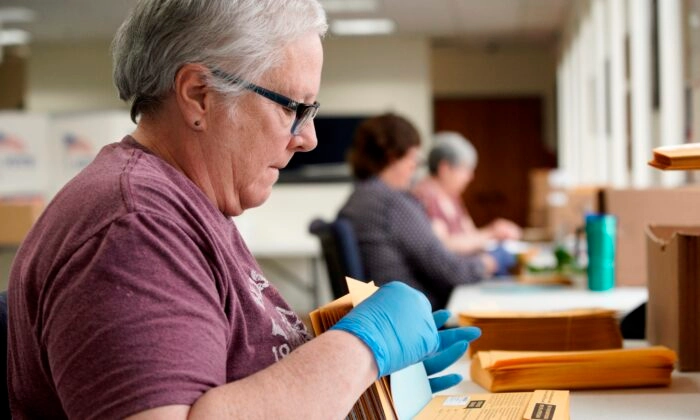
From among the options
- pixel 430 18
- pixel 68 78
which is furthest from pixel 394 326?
pixel 68 78

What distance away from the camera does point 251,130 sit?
1.09 m

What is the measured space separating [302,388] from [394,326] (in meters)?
0.17

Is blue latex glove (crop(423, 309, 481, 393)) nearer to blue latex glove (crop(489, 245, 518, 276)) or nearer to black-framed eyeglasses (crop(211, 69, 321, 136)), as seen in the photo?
black-framed eyeglasses (crop(211, 69, 321, 136))

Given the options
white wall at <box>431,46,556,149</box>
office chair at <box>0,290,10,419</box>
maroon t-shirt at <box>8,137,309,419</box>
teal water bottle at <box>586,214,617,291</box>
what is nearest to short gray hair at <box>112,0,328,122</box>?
maroon t-shirt at <box>8,137,309,419</box>

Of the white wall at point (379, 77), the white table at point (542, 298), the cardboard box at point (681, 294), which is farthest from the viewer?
the white wall at point (379, 77)

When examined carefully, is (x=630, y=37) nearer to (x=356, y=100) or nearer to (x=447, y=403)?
(x=447, y=403)

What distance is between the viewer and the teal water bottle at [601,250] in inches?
97.4

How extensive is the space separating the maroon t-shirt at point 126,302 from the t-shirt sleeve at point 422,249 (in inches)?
84.4

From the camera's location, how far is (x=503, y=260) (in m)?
4.02

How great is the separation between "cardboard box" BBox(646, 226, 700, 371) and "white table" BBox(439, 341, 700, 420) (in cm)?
5

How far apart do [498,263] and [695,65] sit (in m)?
1.20

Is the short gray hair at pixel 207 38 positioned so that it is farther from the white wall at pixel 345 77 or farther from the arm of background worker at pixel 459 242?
the white wall at pixel 345 77

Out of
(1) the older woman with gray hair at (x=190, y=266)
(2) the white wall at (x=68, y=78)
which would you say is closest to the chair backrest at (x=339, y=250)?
(1) the older woman with gray hair at (x=190, y=266)

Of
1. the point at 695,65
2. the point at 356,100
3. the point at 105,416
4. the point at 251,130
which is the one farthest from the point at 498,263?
the point at 356,100
